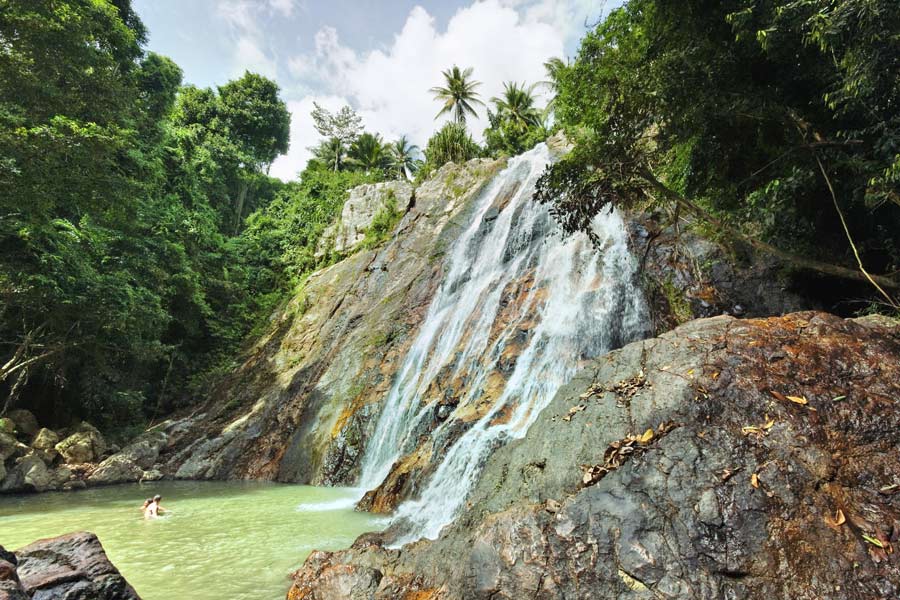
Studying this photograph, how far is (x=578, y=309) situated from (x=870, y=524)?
6.72 meters

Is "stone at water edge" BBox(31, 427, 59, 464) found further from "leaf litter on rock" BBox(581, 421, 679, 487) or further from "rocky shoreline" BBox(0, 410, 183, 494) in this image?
"leaf litter on rock" BBox(581, 421, 679, 487)

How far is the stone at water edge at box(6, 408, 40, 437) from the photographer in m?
12.7

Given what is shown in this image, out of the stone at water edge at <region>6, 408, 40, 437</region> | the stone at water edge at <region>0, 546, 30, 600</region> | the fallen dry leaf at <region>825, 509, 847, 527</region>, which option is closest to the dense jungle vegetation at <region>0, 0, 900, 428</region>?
the stone at water edge at <region>6, 408, 40, 437</region>

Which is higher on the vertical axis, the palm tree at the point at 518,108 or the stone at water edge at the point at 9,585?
the palm tree at the point at 518,108

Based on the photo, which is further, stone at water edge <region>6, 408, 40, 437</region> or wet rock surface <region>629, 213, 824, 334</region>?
stone at water edge <region>6, 408, 40, 437</region>

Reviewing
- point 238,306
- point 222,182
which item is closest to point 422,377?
point 238,306

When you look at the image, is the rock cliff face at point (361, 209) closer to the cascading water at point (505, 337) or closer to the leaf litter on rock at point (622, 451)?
the cascading water at point (505, 337)

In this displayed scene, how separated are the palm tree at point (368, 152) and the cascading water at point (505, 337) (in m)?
21.5

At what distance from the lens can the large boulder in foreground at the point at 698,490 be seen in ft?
9.94

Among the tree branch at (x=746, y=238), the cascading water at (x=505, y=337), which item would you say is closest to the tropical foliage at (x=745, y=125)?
the tree branch at (x=746, y=238)

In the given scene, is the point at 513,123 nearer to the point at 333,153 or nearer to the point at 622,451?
the point at 333,153

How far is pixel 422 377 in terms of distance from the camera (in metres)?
11.3

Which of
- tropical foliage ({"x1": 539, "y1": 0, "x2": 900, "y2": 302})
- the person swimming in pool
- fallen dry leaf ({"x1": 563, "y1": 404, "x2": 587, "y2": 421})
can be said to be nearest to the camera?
fallen dry leaf ({"x1": 563, "y1": 404, "x2": 587, "y2": 421})

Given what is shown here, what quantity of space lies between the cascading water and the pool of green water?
135cm
